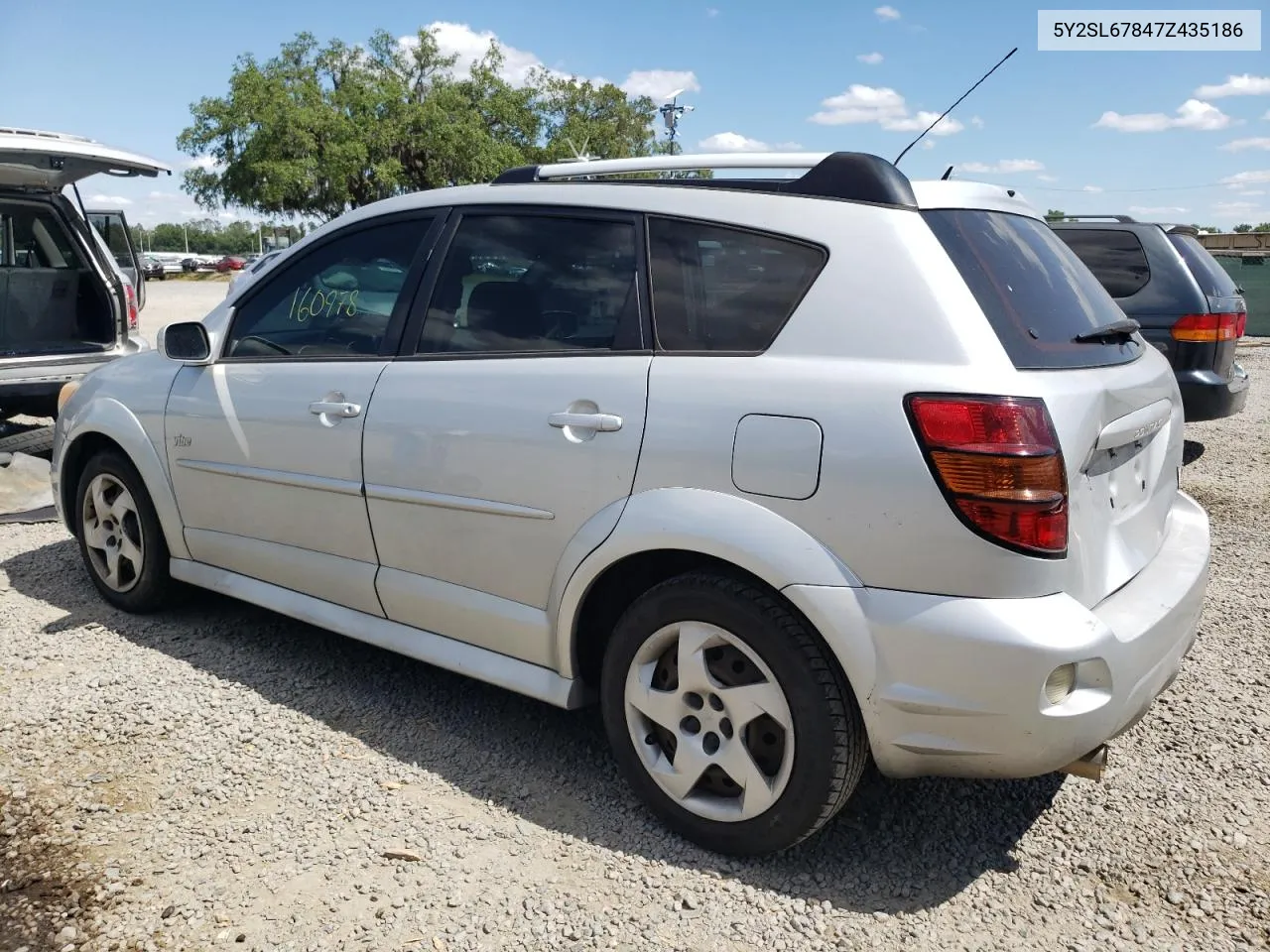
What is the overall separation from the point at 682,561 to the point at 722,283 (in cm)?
75

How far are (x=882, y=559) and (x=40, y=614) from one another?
3.92 m

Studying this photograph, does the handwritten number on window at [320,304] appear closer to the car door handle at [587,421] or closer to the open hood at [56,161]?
the car door handle at [587,421]

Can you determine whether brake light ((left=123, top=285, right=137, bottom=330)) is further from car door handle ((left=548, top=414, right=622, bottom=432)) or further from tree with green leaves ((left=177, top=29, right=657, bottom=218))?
tree with green leaves ((left=177, top=29, right=657, bottom=218))

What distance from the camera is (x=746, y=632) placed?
8.18ft

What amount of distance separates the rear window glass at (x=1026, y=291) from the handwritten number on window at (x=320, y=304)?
80.9 inches

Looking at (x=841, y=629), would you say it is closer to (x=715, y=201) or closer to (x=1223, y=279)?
(x=715, y=201)

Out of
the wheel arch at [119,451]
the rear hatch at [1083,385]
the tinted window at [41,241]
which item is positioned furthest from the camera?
the tinted window at [41,241]

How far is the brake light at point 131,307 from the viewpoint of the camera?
7.91m

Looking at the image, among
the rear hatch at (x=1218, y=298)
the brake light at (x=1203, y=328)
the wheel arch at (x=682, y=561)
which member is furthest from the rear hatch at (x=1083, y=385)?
the rear hatch at (x=1218, y=298)

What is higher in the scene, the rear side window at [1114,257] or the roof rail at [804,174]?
the roof rail at [804,174]

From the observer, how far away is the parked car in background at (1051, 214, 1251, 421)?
6852mm

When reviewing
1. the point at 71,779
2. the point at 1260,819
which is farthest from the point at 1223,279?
the point at 71,779

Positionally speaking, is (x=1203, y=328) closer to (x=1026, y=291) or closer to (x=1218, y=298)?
(x=1218, y=298)

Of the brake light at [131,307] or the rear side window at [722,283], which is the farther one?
the brake light at [131,307]
